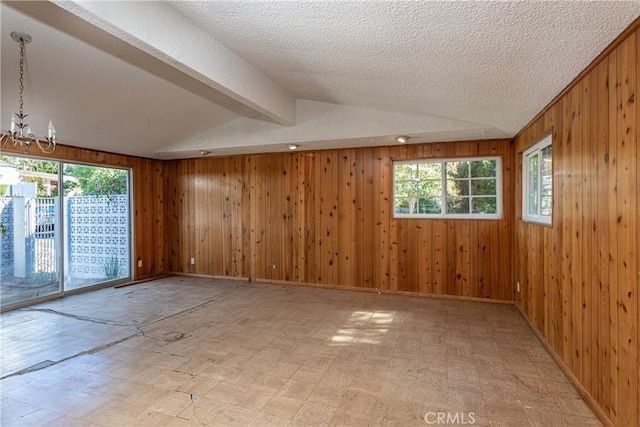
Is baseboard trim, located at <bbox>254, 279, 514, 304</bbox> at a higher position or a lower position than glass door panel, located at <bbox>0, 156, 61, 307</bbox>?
lower

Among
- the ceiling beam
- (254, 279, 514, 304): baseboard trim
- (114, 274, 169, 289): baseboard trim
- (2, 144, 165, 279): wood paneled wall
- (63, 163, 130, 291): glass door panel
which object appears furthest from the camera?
(2, 144, 165, 279): wood paneled wall

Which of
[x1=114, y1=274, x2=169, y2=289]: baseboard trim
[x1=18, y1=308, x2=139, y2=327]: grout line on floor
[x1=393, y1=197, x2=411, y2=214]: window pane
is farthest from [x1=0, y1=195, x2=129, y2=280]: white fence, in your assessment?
[x1=393, y1=197, x2=411, y2=214]: window pane

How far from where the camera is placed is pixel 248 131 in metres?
5.07

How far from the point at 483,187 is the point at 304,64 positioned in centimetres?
312

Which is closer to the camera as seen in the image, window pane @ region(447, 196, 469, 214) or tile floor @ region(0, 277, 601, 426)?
tile floor @ region(0, 277, 601, 426)

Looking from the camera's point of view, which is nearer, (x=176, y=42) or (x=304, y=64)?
(x=176, y=42)

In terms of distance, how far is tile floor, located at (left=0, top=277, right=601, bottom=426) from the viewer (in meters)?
2.13

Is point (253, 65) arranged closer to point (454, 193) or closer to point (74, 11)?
point (74, 11)

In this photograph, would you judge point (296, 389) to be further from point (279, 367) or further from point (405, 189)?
point (405, 189)

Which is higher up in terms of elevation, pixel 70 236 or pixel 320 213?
pixel 320 213

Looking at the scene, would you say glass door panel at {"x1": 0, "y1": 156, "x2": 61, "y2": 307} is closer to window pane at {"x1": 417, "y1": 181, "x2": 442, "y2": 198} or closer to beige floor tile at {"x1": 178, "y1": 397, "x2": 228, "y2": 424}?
beige floor tile at {"x1": 178, "y1": 397, "x2": 228, "y2": 424}

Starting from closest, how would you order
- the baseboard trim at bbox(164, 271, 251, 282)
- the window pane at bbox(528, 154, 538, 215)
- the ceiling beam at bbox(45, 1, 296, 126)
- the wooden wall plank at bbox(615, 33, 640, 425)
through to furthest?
the wooden wall plank at bbox(615, 33, 640, 425), the ceiling beam at bbox(45, 1, 296, 126), the window pane at bbox(528, 154, 538, 215), the baseboard trim at bbox(164, 271, 251, 282)

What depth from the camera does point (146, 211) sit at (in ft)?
20.9

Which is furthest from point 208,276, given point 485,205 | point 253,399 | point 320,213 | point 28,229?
point 485,205
